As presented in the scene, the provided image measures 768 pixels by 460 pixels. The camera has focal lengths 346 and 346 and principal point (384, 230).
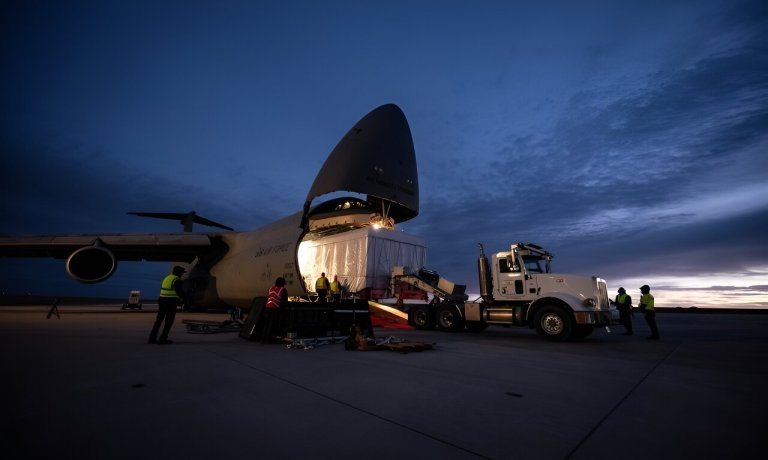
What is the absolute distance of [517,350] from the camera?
7363mm

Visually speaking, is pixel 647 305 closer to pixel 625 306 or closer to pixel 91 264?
pixel 625 306

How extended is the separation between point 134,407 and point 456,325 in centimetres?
982

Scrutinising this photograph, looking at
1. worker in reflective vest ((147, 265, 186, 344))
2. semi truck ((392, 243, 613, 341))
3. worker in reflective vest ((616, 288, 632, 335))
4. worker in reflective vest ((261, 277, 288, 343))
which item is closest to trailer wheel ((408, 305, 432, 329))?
semi truck ((392, 243, 613, 341))

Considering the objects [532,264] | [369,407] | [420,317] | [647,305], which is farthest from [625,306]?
[369,407]

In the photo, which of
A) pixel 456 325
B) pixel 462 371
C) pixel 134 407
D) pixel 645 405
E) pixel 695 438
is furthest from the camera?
pixel 456 325

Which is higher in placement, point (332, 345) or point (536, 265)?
point (536, 265)

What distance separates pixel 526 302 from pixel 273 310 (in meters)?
7.07

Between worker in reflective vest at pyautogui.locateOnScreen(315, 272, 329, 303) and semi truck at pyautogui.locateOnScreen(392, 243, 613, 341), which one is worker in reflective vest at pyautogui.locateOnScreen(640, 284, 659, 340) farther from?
worker in reflective vest at pyautogui.locateOnScreen(315, 272, 329, 303)

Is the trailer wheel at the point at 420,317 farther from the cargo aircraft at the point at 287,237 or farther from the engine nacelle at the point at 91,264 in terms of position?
the engine nacelle at the point at 91,264

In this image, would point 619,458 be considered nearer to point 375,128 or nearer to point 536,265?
point 536,265

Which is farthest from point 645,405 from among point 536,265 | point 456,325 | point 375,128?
point 375,128

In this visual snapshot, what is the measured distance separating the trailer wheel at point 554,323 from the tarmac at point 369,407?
2854 millimetres

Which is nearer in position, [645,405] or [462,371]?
[645,405]

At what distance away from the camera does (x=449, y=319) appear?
11.9 metres
